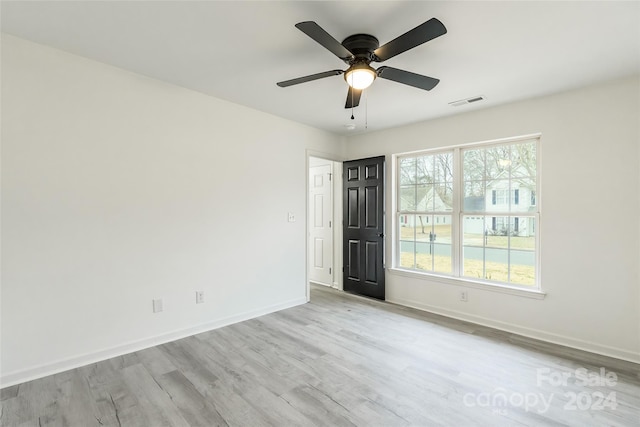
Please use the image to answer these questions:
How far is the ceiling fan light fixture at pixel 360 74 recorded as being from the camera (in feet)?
6.84

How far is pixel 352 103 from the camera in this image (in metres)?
2.56

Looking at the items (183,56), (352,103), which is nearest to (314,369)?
(352,103)

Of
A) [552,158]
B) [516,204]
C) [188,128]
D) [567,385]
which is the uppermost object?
[188,128]

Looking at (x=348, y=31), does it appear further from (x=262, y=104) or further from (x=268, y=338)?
(x=268, y=338)

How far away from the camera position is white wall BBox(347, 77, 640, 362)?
105 inches

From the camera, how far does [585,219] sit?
2.88 m

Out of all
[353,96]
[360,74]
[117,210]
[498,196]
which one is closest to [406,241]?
[498,196]

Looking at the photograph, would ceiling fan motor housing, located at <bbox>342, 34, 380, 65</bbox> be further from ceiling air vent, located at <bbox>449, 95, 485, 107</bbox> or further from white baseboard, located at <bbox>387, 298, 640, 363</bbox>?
white baseboard, located at <bbox>387, 298, 640, 363</bbox>

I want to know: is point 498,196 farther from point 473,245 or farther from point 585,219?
point 585,219

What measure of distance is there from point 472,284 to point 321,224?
8.51 feet

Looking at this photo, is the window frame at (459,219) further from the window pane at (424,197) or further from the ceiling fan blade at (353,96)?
the ceiling fan blade at (353,96)

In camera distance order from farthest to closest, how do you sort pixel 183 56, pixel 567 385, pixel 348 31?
pixel 183 56
pixel 567 385
pixel 348 31

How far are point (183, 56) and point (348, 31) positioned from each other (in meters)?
1.38

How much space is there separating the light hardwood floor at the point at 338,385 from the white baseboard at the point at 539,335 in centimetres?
11
